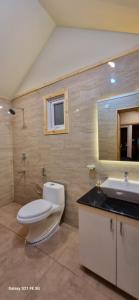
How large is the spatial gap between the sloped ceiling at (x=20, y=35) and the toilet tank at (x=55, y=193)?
1.92 m

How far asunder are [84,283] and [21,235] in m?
1.06

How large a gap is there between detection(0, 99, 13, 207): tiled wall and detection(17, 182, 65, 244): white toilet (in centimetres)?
122

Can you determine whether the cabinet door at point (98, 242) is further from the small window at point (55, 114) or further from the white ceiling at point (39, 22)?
the white ceiling at point (39, 22)

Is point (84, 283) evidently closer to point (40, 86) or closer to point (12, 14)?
point (40, 86)

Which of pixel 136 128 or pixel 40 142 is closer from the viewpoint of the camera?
pixel 136 128

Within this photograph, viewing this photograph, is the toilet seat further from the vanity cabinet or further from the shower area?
the shower area

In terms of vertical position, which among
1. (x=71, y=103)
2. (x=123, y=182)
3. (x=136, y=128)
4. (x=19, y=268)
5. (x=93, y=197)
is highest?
(x=71, y=103)

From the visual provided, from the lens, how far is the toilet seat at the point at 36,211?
1.65m

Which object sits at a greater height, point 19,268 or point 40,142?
point 40,142

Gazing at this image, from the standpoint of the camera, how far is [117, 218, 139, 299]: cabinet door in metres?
1.07

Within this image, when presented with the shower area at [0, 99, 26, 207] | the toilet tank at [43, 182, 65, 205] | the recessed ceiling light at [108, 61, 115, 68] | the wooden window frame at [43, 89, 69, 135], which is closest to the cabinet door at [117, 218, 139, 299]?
the toilet tank at [43, 182, 65, 205]

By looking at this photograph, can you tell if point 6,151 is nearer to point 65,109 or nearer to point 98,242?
point 65,109

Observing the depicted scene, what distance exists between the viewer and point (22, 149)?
2.78m

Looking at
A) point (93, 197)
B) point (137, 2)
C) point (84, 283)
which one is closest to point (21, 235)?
point (84, 283)
